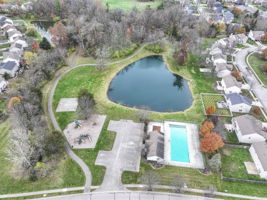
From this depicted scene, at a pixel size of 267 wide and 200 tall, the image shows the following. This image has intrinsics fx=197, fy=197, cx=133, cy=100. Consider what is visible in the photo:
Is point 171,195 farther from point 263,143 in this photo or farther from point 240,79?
point 240,79

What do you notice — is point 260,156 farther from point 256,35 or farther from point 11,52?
point 11,52

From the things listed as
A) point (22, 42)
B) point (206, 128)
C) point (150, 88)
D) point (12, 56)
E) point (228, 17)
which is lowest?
point (150, 88)

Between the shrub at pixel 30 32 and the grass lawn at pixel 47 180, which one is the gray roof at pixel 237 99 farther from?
the shrub at pixel 30 32

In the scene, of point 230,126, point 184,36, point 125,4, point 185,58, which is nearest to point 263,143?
point 230,126

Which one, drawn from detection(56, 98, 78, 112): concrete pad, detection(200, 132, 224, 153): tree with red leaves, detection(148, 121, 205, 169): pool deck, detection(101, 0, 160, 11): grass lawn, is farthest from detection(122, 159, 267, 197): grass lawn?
detection(101, 0, 160, 11): grass lawn

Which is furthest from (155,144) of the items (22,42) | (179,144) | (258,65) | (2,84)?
(22,42)

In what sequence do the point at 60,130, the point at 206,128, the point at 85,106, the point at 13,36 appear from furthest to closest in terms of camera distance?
the point at 13,36 → the point at 85,106 → the point at 60,130 → the point at 206,128
